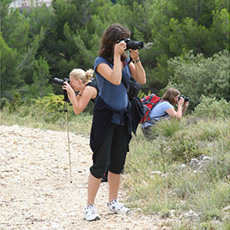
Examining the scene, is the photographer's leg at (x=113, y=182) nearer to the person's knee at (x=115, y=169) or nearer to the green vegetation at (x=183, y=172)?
the person's knee at (x=115, y=169)

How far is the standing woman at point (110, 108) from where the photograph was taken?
3.65 meters

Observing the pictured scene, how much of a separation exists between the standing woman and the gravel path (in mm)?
396

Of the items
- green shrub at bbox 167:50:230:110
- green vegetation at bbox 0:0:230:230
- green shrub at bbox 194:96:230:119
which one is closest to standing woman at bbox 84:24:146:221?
green vegetation at bbox 0:0:230:230

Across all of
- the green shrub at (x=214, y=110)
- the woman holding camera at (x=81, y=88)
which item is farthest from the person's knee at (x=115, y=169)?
the green shrub at (x=214, y=110)

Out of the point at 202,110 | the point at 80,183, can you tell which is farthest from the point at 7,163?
the point at 202,110

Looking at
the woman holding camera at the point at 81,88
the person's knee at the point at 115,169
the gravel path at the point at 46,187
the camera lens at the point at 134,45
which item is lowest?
the gravel path at the point at 46,187

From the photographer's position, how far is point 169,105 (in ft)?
22.3

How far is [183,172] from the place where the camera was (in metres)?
4.90

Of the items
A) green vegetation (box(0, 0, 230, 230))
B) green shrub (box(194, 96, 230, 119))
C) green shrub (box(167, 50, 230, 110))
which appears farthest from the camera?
green shrub (box(167, 50, 230, 110))

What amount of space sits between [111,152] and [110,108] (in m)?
0.45

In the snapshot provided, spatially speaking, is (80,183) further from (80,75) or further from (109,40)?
(109,40)

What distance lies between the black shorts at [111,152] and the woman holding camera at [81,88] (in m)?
0.41

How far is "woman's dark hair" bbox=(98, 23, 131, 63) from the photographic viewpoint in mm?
3660

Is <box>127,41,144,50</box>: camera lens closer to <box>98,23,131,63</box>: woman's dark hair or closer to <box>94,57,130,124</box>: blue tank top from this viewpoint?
<box>98,23,131,63</box>: woman's dark hair
